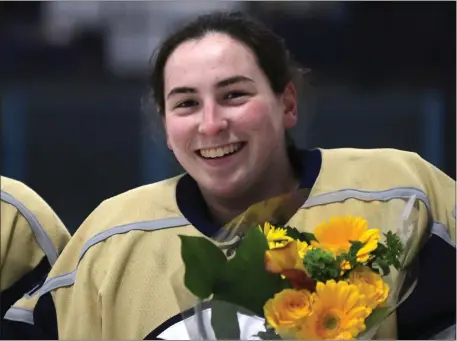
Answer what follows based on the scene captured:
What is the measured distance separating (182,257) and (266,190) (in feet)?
0.70

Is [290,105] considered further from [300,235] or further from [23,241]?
[23,241]

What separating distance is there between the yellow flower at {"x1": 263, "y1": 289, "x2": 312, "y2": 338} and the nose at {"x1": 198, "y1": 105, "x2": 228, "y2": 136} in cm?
31

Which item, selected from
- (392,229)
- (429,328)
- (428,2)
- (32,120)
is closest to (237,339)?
(392,229)

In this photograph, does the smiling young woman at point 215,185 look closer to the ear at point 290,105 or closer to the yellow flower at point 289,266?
the ear at point 290,105

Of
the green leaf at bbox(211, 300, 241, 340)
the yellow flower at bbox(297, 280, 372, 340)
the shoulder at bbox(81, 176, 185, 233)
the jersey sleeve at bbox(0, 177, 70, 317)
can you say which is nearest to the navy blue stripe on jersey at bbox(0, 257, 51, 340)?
the jersey sleeve at bbox(0, 177, 70, 317)

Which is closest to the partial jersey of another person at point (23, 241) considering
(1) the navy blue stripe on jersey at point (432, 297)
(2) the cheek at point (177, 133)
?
(2) the cheek at point (177, 133)

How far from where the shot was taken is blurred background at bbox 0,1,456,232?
1.14m

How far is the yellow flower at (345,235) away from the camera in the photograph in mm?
957

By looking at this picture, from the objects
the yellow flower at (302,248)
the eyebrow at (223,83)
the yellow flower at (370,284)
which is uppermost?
the eyebrow at (223,83)

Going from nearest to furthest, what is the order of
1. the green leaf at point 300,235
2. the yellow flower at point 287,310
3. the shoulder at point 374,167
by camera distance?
the yellow flower at point 287,310 → the green leaf at point 300,235 → the shoulder at point 374,167

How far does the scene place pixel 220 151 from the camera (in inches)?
43.6

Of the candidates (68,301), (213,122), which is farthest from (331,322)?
(68,301)

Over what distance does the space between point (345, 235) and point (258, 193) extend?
180 millimetres

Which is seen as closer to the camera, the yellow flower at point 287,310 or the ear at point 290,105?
the yellow flower at point 287,310
